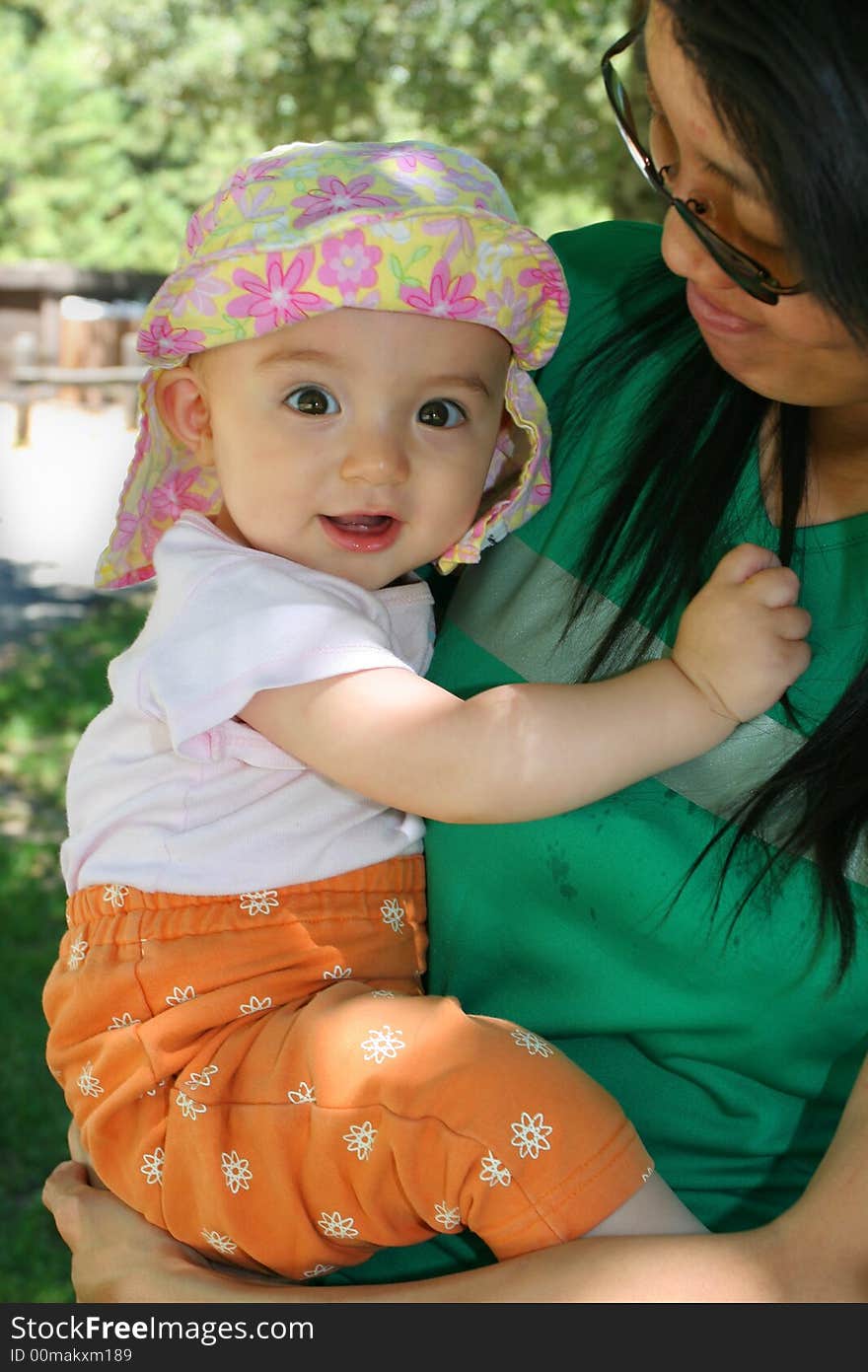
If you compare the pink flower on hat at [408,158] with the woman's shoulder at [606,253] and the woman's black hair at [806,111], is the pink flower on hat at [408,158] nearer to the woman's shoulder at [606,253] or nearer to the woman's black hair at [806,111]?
the woman's shoulder at [606,253]

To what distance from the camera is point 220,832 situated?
202cm

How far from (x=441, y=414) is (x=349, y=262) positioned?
0.23 metres

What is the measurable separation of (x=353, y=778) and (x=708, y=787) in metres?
0.41

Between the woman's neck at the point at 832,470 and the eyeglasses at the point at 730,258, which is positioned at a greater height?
the eyeglasses at the point at 730,258

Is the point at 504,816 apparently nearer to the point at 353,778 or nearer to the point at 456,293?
the point at 353,778

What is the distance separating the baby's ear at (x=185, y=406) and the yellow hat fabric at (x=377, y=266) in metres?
0.02

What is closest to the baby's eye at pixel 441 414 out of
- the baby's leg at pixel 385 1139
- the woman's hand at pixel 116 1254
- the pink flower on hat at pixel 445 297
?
the pink flower on hat at pixel 445 297

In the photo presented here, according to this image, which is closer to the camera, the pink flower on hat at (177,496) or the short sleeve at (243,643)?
the short sleeve at (243,643)

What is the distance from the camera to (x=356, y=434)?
1961 millimetres

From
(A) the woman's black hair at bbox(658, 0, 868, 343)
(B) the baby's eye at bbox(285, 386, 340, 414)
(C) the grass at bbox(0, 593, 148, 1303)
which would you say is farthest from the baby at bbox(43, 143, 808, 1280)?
(C) the grass at bbox(0, 593, 148, 1303)

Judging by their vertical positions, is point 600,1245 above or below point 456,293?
below

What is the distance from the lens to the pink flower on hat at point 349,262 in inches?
75.7

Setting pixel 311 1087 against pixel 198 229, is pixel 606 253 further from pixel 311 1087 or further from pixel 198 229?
pixel 311 1087
